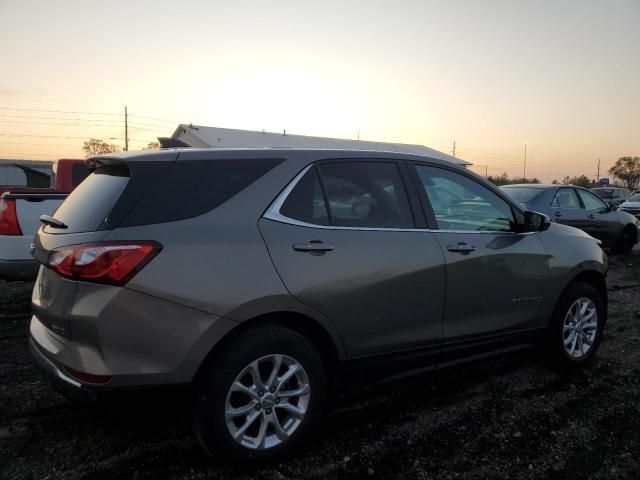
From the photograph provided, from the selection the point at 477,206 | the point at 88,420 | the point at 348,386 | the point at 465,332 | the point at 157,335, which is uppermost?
the point at 477,206

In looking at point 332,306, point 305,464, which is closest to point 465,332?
point 332,306

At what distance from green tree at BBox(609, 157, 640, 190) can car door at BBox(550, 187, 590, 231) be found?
9173 cm

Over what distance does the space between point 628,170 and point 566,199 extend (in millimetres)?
96043

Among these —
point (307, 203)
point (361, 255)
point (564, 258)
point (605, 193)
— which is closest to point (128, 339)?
point (307, 203)

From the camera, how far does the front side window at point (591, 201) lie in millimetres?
10164

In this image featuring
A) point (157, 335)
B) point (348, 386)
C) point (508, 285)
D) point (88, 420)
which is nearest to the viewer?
point (157, 335)

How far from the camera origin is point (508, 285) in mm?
3605

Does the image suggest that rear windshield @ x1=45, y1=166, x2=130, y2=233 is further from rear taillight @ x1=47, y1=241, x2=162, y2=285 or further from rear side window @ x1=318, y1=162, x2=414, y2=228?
rear side window @ x1=318, y1=162, x2=414, y2=228

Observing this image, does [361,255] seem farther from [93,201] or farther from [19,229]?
[19,229]

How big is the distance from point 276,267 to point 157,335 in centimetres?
66

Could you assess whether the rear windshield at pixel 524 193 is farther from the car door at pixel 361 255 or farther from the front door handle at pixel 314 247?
the front door handle at pixel 314 247

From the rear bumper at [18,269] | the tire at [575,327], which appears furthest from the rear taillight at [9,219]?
the tire at [575,327]

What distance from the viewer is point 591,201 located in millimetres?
10406

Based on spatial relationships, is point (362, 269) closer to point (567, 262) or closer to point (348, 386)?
point (348, 386)
